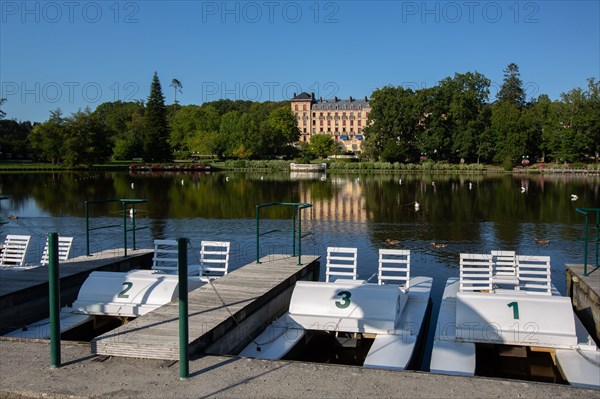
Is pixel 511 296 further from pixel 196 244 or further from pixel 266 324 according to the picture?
pixel 196 244

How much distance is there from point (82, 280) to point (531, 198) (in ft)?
124

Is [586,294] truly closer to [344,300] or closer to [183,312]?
[344,300]

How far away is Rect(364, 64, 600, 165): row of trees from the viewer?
296 ft

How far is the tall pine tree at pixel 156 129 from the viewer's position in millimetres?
100062

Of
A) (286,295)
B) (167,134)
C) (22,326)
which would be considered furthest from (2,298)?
(167,134)

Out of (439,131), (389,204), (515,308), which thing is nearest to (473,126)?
(439,131)

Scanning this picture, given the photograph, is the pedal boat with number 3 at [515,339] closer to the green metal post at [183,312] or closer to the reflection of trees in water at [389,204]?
the green metal post at [183,312]

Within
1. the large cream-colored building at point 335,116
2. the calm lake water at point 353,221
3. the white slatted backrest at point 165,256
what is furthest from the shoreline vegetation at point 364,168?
the white slatted backrest at point 165,256

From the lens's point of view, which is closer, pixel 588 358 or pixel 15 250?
pixel 588 358

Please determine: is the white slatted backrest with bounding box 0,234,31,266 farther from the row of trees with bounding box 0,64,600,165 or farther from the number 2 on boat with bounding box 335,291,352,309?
the row of trees with bounding box 0,64,600,165

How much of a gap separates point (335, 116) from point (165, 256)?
14304 cm

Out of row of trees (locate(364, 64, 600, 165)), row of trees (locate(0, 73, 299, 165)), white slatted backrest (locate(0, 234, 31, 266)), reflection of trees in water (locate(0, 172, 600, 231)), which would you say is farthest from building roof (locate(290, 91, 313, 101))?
white slatted backrest (locate(0, 234, 31, 266))

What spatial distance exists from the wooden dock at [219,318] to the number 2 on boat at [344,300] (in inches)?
52.1

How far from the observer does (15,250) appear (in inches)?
597
